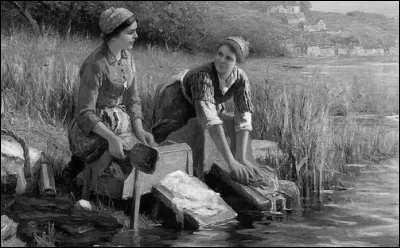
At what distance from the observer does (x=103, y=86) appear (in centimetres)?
571

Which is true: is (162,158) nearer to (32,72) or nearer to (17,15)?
(32,72)

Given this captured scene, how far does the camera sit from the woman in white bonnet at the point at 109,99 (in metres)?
5.50

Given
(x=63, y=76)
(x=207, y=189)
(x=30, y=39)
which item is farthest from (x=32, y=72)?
(x=207, y=189)

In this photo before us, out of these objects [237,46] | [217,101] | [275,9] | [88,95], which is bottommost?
[217,101]

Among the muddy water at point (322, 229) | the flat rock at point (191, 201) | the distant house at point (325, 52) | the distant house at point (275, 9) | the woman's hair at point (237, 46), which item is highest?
the distant house at point (275, 9)

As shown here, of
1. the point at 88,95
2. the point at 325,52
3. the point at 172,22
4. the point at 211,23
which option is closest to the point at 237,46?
the point at 88,95

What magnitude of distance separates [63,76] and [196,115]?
6.29ft

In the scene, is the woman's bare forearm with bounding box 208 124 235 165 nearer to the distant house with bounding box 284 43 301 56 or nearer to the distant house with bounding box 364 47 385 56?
the distant house with bounding box 284 43 301 56

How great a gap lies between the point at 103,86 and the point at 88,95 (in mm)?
178

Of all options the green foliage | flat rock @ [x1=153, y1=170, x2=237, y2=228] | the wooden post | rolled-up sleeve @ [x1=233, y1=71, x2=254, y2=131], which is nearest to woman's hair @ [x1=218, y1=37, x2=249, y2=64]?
rolled-up sleeve @ [x1=233, y1=71, x2=254, y2=131]

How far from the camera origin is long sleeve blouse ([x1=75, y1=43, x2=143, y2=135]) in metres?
5.57

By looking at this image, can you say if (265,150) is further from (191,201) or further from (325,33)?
(325,33)

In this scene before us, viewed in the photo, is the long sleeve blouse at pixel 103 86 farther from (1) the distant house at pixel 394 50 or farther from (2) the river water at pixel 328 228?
(1) the distant house at pixel 394 50

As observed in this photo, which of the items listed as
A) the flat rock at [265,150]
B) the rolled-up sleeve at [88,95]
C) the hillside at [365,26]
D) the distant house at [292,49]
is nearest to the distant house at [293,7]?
the hillside at [365,26]
